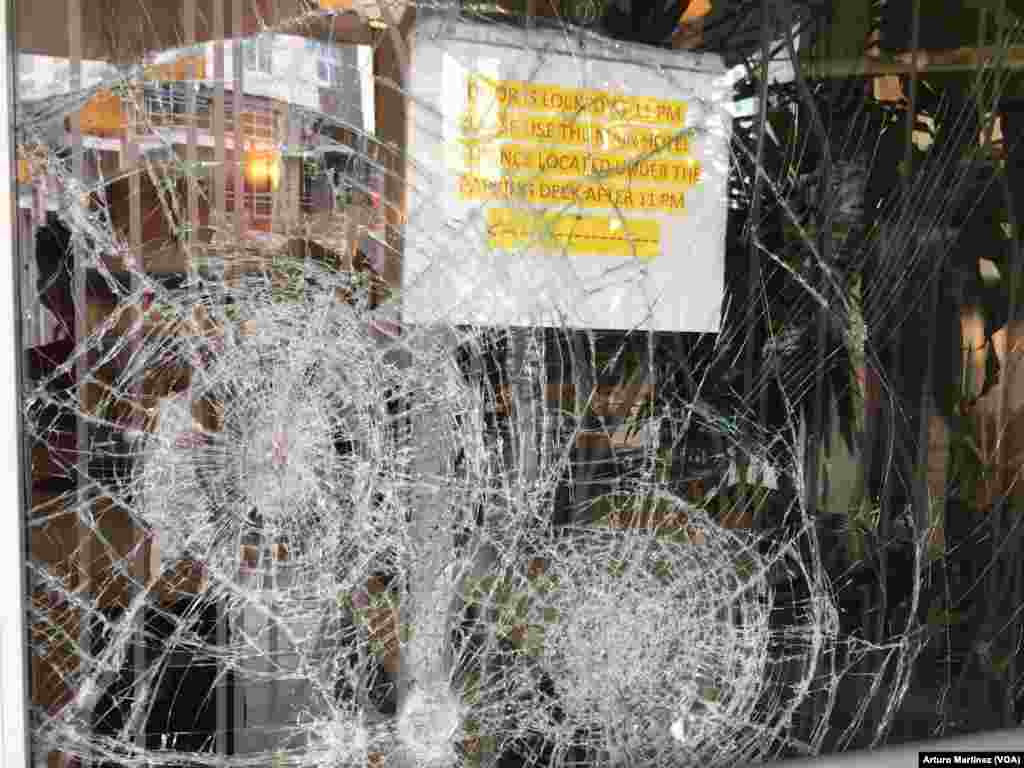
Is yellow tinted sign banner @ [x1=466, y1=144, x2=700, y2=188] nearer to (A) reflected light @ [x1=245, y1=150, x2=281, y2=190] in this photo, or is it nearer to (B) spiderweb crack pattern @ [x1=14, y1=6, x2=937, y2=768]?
(B) spiderweb crack pattern @ [x1=14, y1=6, x2=937, y2=768]

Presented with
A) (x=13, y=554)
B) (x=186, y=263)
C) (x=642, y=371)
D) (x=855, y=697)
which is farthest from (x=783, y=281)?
(x=13, y=554)

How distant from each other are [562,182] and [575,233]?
0.37ft

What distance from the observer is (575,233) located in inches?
80.6

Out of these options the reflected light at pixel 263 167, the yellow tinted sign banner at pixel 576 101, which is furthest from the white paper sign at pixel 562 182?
the reflected light at pixel 263 167

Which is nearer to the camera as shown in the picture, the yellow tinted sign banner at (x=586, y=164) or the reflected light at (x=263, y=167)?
the reflected light at (x=263, y=167)

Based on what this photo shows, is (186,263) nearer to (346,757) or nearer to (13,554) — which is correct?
(13,554)

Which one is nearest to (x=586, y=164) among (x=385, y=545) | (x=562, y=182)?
(x=562, y=182)

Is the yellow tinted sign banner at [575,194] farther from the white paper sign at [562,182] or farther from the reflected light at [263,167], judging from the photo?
the reflected light at [263,167]

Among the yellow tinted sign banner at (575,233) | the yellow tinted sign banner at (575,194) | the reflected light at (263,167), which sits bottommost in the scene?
the yellow tinted sign banner at (575,233)

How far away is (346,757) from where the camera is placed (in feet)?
6.54

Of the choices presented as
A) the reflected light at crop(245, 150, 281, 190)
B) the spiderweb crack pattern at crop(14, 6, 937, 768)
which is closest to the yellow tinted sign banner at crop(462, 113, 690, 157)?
the spiderweb crack pattern at crop(14, 6, 937, 768)

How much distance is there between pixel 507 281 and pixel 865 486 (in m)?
1.03

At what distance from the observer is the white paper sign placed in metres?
1.94

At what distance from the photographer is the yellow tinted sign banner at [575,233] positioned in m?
2.00
